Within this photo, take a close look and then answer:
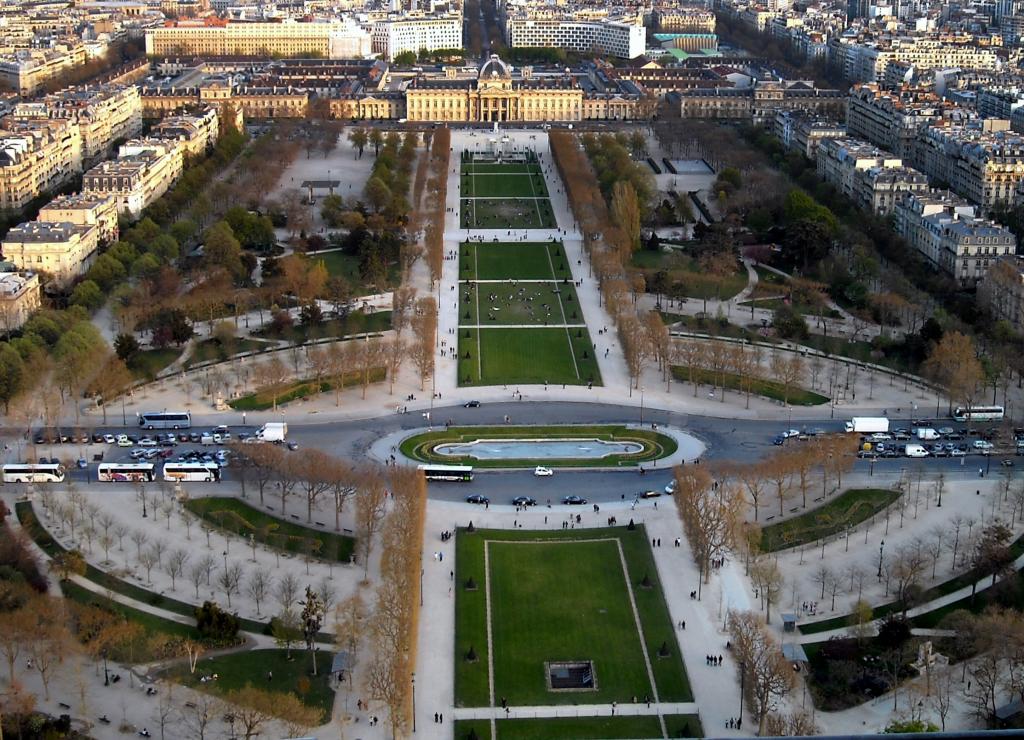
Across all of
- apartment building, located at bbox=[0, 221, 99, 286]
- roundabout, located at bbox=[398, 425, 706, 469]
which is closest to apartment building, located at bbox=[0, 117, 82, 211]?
apartment building, located at bbox=[0, 221, 99, 286]

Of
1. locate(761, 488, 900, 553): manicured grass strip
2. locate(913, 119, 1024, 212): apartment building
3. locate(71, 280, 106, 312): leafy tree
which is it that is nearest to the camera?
locate(761, 488, 900, 553): manicured grass strip

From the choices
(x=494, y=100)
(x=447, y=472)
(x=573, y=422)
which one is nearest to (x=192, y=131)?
(x=494, y=100)

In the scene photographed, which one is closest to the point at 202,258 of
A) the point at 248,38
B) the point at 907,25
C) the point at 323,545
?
the point at 323,545

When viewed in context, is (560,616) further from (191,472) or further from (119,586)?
(191,472)

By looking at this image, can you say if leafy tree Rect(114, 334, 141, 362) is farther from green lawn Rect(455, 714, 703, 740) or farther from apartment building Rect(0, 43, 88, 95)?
apartment building Rect(0, 43, 88, 95)

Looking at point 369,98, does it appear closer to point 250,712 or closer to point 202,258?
point 202,258
